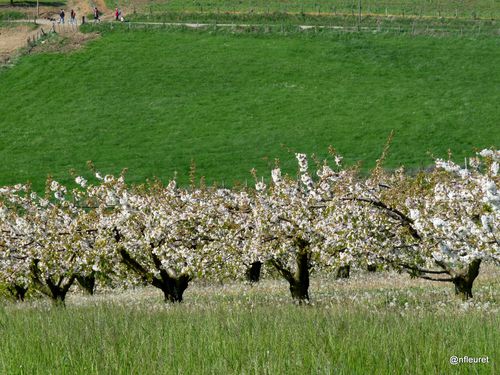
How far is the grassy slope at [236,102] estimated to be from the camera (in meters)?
73.6

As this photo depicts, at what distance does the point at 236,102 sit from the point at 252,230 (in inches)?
2596

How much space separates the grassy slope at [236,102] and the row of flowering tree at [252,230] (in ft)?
141

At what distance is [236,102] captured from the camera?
286ft

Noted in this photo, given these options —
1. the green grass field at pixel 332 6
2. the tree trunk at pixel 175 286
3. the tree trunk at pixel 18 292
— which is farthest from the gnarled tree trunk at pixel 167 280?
the green grass field at pixel 332 6

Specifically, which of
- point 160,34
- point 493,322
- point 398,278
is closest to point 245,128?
point 160,34

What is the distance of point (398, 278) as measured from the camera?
3300 cm

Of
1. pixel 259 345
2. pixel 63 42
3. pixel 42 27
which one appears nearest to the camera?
pixel 259 345

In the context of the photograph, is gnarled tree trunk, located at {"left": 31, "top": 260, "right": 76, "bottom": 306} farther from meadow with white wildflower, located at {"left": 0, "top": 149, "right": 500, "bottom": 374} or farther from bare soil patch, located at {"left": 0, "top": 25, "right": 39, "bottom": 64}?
bare soil patch, located at {"left": 0, "top": 25, "right": 39, "bottom": 64}

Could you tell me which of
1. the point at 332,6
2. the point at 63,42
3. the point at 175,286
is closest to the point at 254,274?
the point at 175,286

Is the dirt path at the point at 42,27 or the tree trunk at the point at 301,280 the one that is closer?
the tree trunk at the point at 301,280

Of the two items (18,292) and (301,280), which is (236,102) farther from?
(301,280)

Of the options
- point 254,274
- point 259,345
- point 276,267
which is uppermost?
point 259,345

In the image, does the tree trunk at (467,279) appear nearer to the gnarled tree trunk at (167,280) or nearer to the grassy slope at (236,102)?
the gnarled tree trunk at (167,280)

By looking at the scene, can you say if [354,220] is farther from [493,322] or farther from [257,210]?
[493,322]
